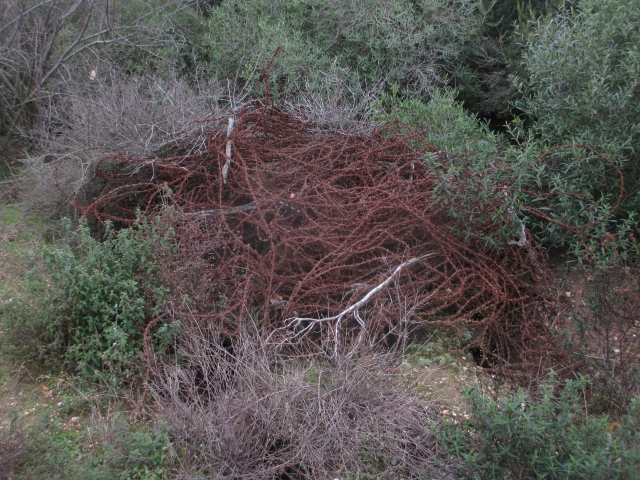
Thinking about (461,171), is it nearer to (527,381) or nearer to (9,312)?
(527,381)

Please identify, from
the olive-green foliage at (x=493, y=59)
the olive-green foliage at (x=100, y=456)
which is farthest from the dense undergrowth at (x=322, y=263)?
the olive-green foliage at (x=493, y=59)

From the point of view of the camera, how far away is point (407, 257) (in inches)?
177

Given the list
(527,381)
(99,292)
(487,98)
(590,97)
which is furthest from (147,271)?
(487,98)

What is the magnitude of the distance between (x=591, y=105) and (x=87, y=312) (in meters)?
4.10

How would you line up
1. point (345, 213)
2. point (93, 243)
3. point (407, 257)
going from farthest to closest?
point (345, 213) → point (407, 257) → point (93, 243)

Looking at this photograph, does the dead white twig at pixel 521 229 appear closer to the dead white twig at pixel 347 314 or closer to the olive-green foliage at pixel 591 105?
the olive-green foliage at pixel 591 105

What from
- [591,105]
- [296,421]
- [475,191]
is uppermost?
[591,105]

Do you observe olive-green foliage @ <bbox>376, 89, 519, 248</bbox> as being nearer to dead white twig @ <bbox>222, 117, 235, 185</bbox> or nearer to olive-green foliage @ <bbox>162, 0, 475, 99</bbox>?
dead white twig @ <bbox>222, 117, 235, 185</bbox>

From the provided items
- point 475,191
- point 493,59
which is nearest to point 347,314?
point 475,191

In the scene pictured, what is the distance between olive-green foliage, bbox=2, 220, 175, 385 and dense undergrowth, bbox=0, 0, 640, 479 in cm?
2

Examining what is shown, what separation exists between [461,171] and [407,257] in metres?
0.77

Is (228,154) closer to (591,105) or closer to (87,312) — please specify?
(87,312)

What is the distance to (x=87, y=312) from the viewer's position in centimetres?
392

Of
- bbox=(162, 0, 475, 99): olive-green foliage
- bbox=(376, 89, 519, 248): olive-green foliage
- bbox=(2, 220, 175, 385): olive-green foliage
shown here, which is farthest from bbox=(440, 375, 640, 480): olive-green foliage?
bbox=(162, 0, 475, 99): olive-green foliage
